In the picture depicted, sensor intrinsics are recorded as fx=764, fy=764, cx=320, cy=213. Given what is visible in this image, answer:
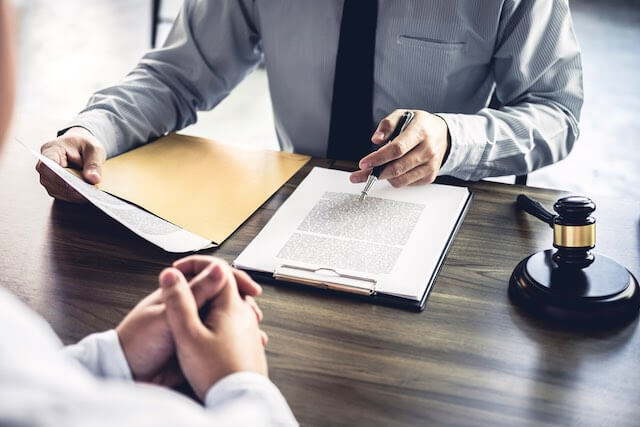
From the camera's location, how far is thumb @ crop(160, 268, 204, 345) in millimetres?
759

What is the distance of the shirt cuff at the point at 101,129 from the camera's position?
1.33 m

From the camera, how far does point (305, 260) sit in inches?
39.6

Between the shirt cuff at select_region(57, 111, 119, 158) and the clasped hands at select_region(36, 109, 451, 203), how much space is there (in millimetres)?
57

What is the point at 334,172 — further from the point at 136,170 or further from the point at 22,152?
the point at 22,152

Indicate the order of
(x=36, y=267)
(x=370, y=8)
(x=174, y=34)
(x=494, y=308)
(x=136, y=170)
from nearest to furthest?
(x=494, y=308) → (x=36, y=267) → (x=136, y=170) → (x=370, y=8) → (x=174, y=34)

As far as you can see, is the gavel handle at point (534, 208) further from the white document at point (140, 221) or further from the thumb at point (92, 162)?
the thumb at point (92, 162)

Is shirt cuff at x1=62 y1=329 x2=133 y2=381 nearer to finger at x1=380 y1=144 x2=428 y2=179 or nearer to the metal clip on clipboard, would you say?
the metal clip on clipboard

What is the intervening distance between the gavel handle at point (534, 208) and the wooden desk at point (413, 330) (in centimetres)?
2

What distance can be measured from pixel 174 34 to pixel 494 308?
1.03 metres

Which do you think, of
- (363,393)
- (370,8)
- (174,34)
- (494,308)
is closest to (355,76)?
(370,8)

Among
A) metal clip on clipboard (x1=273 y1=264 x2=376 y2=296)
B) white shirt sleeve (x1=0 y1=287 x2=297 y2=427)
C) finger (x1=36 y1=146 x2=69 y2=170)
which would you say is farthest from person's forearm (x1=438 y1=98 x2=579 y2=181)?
white shirt sleeve (x1=0 y1=287 x2=297 y2=427)

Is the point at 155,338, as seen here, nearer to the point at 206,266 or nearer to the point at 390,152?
the point at 206,266

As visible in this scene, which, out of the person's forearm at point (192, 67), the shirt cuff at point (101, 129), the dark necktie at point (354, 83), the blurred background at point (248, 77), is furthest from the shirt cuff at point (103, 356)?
the blurred background at point (248, 77)

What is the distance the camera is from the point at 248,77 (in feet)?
14.0
